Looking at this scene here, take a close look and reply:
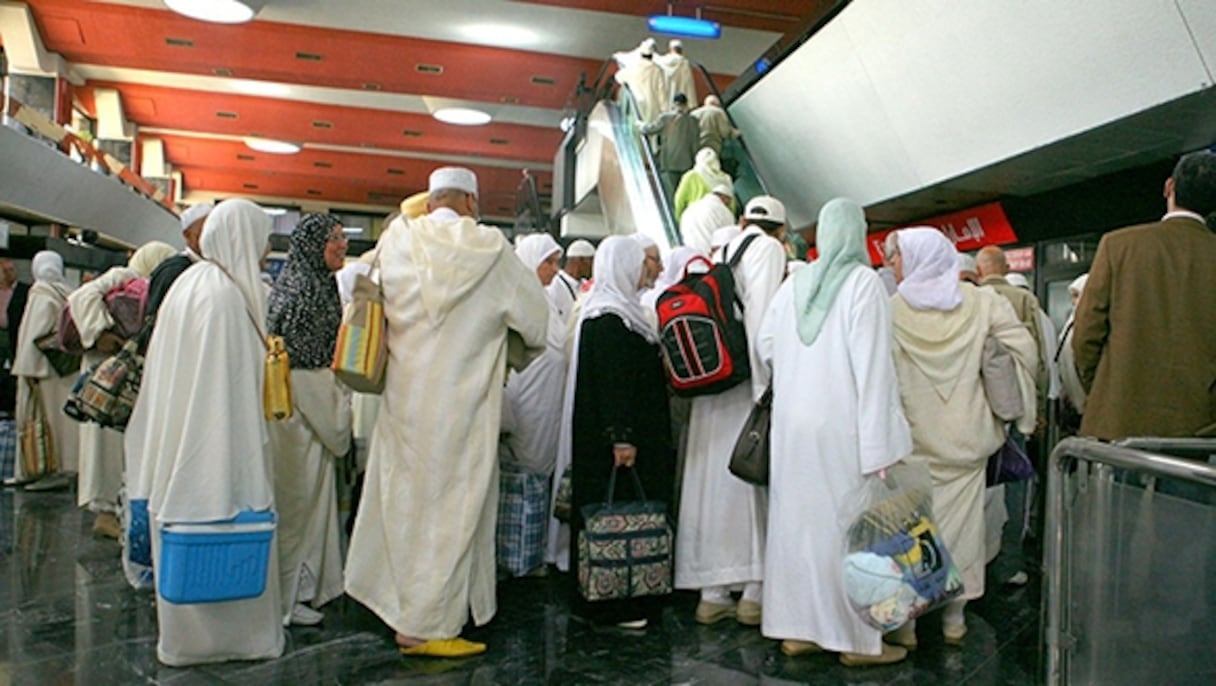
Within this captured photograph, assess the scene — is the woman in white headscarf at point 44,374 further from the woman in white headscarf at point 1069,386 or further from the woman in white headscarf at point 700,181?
the woman in white headscarf at point 1069,386

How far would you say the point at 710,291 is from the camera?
3.55m

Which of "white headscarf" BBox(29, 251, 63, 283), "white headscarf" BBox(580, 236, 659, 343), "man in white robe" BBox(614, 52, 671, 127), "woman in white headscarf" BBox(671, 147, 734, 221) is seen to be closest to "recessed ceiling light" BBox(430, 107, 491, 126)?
"man in white robe" BBox(614, 52, 671, 127)

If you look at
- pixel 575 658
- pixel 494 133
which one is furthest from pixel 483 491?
pixel 494 133

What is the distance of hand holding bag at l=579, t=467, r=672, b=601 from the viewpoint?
3.34m

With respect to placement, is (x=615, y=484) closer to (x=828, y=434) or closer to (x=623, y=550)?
(x=623, y=550)

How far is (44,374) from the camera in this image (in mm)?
6344

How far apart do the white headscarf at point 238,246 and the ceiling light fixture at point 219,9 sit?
366 inches

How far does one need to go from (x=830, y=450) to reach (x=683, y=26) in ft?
28.5

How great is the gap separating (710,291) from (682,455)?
908 mm

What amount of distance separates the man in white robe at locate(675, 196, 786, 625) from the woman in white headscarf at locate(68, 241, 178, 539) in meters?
3.27

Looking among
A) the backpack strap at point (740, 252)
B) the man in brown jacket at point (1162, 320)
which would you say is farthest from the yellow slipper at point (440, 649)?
the man in brown jacket at point (1162, 320)

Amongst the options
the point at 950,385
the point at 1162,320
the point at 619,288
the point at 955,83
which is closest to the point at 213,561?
the point at 619,288

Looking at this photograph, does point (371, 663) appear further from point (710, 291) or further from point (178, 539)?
point (710, 291)

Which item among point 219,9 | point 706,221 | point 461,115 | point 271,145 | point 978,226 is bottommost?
point 706,221
